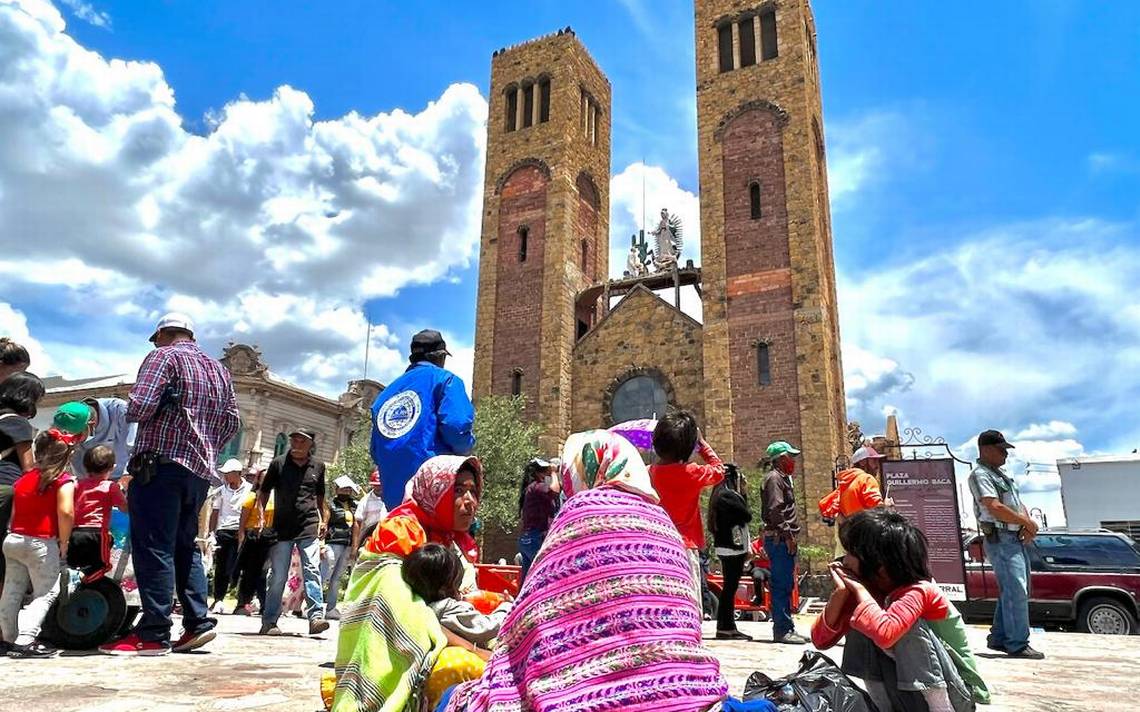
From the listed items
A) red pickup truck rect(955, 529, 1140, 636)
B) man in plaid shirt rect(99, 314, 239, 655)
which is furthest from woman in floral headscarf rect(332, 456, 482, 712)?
red pickup truck rect(955, 529, 1140, 636)

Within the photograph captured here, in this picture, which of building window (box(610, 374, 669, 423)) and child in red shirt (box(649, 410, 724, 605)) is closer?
child in red shirt (box(649, 410, 724, 605))

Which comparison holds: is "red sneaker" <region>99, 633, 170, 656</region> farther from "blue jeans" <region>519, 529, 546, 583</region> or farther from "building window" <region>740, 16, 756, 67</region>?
"building window" <region>740, 16, 756, 67</region>

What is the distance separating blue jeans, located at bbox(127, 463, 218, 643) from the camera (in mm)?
4262

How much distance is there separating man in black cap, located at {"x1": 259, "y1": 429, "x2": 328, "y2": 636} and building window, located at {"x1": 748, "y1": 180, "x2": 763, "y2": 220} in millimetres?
18079

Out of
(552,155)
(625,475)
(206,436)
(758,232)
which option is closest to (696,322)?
(758,232)

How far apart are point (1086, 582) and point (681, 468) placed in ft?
26.8

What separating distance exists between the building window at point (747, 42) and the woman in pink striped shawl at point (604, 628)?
79.1 feet

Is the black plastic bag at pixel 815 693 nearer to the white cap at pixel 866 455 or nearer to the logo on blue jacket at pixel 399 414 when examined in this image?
the logo on blue jacket at pixel 399 414

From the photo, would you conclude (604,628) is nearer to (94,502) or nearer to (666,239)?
(94,502)

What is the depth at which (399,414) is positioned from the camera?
4148 millimetres

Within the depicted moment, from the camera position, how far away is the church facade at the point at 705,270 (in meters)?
20.3

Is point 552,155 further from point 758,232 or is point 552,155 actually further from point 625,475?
point 625,475

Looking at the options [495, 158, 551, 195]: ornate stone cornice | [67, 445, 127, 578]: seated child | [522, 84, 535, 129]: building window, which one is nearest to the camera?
[67, 445, 127, 578]: seated child

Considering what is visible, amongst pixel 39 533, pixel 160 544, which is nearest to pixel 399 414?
pixel 160 544
